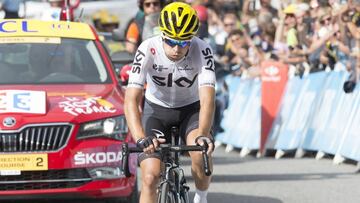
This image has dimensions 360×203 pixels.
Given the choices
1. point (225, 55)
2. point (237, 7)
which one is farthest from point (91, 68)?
point (237, 7)

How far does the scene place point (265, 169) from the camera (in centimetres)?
1509

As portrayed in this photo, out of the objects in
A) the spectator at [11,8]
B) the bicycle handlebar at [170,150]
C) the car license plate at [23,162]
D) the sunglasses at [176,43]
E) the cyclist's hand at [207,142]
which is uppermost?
the sunglasses at [176,43]

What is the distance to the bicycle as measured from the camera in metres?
7.30

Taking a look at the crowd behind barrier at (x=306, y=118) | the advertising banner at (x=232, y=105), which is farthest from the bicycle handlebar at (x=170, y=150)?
the advertising banner at (x=232, y=105)

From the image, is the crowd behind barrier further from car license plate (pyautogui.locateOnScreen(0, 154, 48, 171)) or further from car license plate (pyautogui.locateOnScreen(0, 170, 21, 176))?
car license plate (pyautogui.locateOnScreen(0, 170, 21, 176))

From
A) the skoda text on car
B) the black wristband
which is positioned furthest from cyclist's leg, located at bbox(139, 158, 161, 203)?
the skoda text on car

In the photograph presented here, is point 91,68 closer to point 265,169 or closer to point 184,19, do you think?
point 184,19

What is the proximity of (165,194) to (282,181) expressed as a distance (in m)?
6.00

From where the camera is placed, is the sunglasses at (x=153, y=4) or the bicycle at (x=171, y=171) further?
the sunglasses at (x=153, y=4)

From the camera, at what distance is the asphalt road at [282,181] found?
11.6 metres

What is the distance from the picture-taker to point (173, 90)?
8.51 metres

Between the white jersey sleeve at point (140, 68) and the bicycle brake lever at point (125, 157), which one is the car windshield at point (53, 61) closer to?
the white jersey sleeve at point (140, 68)

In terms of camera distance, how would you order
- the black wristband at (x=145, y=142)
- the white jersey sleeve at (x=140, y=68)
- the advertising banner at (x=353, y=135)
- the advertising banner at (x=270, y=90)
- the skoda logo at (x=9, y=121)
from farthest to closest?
the advertising banner at (x=270, y=90)
the advertising banner at (x=353, y=135)
the skoda logo at (x=9, y=121)
the white jersey sleeve at (x=140, y=68)
the black wristband at (x=145, y=142)

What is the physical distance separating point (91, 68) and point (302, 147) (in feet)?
22.2
